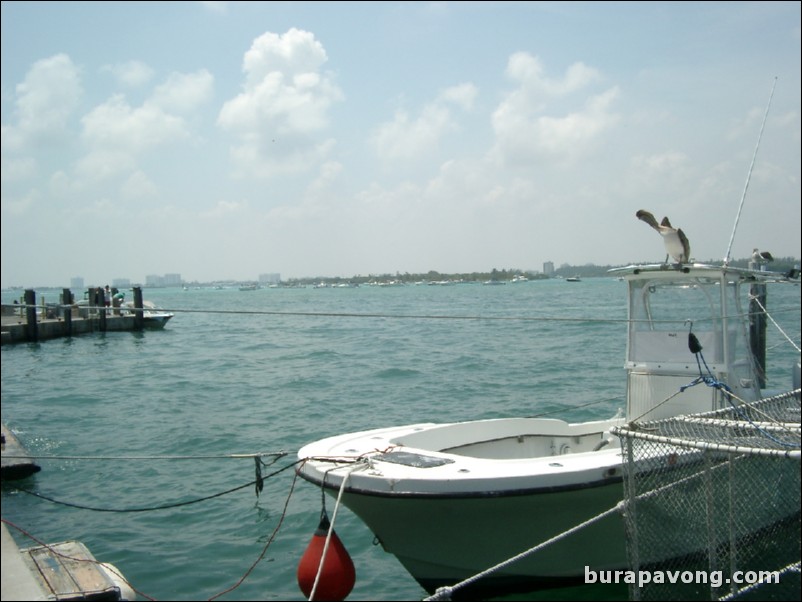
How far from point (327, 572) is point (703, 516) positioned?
2.94m

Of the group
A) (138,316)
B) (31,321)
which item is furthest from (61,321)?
(138,316)

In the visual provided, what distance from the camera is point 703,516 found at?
16.8 ft

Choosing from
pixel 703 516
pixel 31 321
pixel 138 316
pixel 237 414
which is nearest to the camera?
pixel 703 516

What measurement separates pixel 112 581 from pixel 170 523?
10.9 ft

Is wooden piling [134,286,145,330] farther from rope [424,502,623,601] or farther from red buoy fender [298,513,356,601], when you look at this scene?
rope [424,502,623,601]

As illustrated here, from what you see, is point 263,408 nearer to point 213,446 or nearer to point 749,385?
point 213,446

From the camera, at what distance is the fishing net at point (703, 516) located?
4.85m

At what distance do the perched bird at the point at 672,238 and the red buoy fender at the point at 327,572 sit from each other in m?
4.85

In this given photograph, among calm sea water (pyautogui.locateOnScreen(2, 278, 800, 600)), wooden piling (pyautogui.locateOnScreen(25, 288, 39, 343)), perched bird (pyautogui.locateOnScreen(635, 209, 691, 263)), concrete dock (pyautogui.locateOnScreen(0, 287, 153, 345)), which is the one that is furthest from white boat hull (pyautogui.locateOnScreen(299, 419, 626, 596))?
wooden piling (pyautogui.locateOnScreen(25, 288, 39, 343))

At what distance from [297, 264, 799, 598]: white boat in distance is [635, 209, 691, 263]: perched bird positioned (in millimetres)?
160

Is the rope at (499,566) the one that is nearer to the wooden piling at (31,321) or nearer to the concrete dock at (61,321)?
the concrete dock at (61,321)

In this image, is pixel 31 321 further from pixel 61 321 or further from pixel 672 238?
pixel 672 238

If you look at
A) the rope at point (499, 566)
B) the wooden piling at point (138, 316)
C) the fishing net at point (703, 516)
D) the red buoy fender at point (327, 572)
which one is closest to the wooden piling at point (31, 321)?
the wooden piling at point (138, 316)

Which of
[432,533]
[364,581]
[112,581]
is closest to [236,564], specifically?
[364,581]
